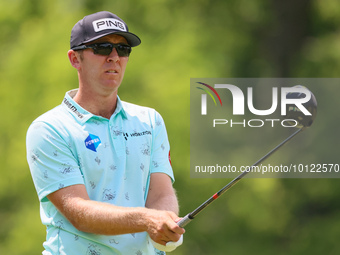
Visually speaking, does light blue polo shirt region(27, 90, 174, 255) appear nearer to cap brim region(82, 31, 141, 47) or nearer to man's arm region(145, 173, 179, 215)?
man's arm region(145, 173, 179, 215)

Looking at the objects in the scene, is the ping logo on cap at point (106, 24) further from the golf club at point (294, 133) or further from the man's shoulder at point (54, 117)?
the golf club at point (294, 133)

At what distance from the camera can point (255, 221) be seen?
12.9 metres

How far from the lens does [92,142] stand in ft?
12.6

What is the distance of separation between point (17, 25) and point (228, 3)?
3.87m

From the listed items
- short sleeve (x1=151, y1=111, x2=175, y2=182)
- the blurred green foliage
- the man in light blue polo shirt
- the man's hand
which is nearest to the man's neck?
the man in light blue polo shirt

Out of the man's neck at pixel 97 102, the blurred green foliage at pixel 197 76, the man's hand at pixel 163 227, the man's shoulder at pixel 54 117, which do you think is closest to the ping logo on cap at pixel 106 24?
the man's neck at pixel 97 102

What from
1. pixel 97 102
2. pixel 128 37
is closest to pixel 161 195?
pixel 97 102

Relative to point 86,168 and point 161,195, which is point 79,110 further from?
point 161,195

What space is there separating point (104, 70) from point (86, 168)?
0.55 meters

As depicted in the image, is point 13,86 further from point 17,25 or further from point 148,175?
point 148,175

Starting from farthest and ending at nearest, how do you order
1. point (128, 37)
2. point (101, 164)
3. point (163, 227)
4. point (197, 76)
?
point (197, 76)
point (128, 37)
point (101, 164)
point (163, 227)

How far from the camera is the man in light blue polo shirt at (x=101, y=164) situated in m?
3.67

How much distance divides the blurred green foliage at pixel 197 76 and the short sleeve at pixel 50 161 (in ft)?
25.3

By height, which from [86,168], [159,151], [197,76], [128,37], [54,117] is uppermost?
[197,76]
